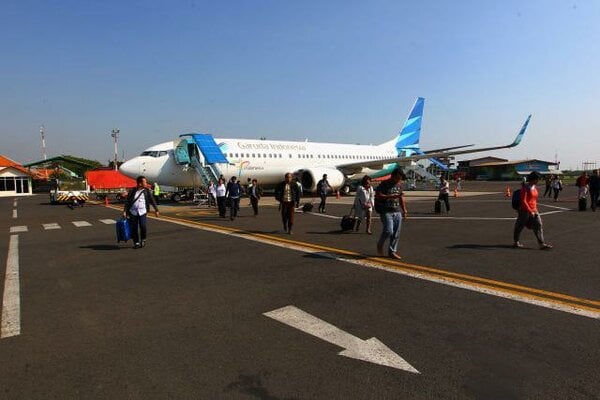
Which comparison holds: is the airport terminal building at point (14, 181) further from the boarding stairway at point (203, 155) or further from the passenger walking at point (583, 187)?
the passenger walking at point (583, 187)

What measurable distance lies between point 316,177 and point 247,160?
14.2 ft

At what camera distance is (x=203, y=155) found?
846 inches

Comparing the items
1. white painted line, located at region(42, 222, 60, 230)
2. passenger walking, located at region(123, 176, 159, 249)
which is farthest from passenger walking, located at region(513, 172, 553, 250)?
white painted line, located at region(42, 222, 60, 230)

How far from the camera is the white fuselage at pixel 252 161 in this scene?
2172 cm

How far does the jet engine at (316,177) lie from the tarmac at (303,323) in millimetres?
15393

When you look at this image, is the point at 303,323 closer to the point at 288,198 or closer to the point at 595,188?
the point at 288,198

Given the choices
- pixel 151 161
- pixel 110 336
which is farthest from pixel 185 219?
pixel 110 336

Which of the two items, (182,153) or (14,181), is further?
(14,181)

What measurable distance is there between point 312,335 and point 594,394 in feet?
7.73

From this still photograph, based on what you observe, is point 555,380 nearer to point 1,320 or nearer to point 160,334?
point 160,334

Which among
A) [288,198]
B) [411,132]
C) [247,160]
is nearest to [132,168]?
[247,160]

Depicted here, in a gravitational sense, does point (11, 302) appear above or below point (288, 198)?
below

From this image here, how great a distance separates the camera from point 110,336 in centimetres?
411

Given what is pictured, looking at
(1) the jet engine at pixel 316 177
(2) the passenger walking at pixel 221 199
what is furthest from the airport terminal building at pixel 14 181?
(2) the passenger walking at pixel 221 199
